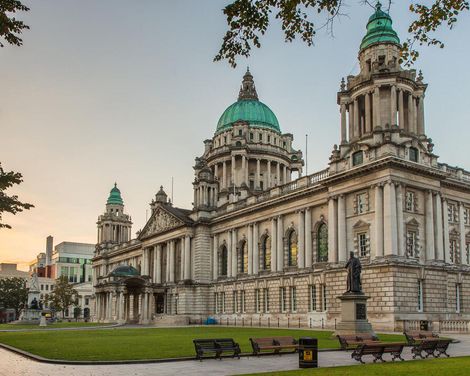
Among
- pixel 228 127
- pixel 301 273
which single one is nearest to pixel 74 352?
pixel 301 273

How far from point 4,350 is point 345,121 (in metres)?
39.6

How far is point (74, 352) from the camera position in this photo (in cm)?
2616

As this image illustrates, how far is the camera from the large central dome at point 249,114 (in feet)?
333

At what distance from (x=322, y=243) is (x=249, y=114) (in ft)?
155

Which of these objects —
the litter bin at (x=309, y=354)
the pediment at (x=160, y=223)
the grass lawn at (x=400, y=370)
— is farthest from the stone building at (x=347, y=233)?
the litter bin at (x=309, y=354)

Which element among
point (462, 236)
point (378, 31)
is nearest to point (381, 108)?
point (378, 31)

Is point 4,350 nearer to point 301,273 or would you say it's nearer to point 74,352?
point 74,352

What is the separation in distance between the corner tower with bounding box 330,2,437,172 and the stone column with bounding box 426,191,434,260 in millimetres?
3555

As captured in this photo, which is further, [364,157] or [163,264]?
[163,264]

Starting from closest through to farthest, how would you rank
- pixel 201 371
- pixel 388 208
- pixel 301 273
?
pixel 201 371
pixel 388 208
pixel 301 273

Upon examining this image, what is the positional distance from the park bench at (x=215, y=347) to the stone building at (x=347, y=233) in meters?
24.8

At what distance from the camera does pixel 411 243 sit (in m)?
50.0

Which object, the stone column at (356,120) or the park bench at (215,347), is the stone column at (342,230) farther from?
the park bench at (215,347)

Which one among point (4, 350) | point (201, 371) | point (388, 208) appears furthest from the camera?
point (388, 208)
